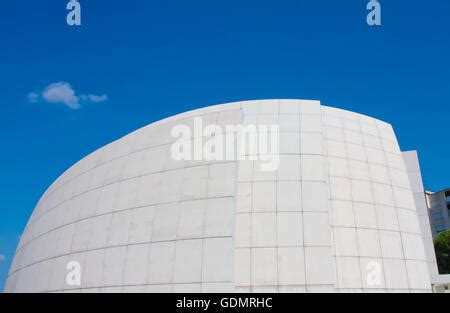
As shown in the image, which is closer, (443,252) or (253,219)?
(253,219)

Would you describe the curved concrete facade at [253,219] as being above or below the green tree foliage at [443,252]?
below

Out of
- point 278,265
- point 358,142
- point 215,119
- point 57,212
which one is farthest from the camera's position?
point 57,212

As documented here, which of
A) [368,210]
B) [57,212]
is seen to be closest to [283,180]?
[368,210]

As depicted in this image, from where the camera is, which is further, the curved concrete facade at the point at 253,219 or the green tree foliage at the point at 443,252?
the green tree foliage at the point at 443,252

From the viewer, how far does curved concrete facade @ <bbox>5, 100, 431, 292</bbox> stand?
16422 millimetres

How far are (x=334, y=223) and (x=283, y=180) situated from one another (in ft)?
11.5

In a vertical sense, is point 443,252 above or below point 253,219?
above

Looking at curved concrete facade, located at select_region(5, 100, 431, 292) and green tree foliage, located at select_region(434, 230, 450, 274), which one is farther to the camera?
green tree foliage, located at select_region(434, 230, 450, 274)

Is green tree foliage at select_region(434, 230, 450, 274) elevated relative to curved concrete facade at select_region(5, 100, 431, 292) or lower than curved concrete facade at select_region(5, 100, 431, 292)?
elevated

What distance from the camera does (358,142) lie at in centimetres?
2244

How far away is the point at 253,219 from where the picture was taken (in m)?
18.0

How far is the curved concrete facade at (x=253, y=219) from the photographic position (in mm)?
16422
